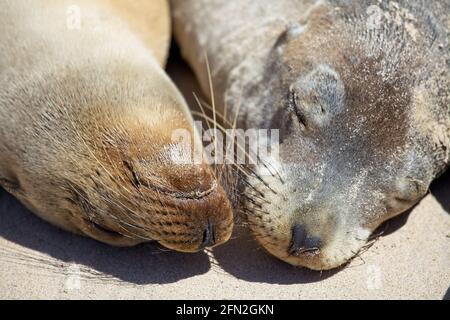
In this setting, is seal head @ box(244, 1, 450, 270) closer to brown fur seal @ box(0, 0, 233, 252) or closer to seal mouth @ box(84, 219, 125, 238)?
brown fur seal @ box(0, 0, 233, 252)

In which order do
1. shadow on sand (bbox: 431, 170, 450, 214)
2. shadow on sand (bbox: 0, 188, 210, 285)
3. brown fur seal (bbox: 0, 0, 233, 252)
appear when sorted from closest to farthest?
brown fur seal (bbox: 0, 0, 233, 252)
shadow on sand (bbox: 0, 188, 210, 285)
shadow on sand (bbox: 431, 170, 450, 214)

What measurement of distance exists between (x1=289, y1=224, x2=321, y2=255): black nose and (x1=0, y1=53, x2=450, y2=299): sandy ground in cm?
27

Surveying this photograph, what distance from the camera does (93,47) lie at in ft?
12.2

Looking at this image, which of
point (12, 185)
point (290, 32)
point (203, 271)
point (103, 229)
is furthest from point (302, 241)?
point (12, 185)

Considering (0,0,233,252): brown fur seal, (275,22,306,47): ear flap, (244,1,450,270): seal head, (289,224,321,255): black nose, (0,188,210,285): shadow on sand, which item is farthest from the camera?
(275,22,306,47): ear flap

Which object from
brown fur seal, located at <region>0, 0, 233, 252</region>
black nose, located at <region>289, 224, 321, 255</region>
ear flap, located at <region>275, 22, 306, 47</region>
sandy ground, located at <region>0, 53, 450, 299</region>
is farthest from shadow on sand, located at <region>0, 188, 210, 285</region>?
ear flap, located at <region>275, 22, 306, 47</region>

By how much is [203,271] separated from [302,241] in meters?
0.61

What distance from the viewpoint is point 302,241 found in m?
3.42

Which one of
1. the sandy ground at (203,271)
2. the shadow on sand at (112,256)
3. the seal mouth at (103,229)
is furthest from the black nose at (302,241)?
the seal mouth at (103,229)

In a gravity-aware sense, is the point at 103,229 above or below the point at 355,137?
below

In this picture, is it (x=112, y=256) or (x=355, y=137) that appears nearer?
(x=355, y=137)

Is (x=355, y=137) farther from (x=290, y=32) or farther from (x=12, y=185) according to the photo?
(x=12, y=185)

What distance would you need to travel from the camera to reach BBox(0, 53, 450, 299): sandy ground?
358cm

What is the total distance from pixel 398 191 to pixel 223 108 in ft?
4.32
